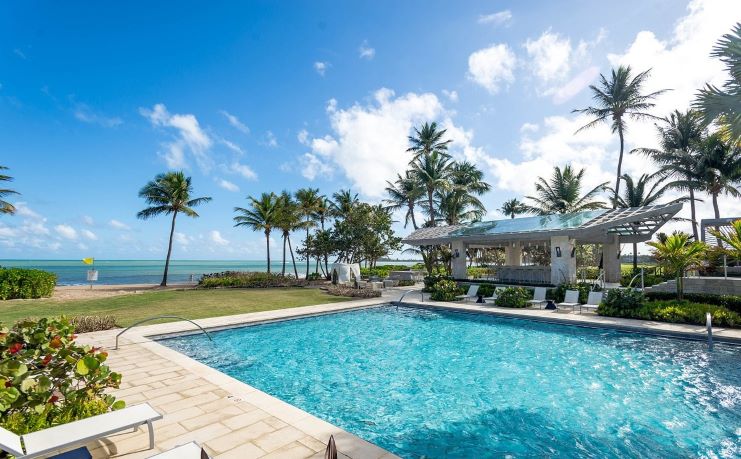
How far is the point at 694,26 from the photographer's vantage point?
31.7 feet

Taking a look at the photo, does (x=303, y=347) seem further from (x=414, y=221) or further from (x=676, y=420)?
(x=414, y=221)

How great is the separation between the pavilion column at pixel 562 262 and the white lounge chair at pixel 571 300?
2.22 m

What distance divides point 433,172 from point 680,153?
1856 cm

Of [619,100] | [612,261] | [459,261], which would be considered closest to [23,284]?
[459,261]

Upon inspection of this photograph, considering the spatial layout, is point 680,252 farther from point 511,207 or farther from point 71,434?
point 511,207

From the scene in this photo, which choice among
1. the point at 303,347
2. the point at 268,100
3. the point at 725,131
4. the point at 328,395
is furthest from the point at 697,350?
the point at 268,100

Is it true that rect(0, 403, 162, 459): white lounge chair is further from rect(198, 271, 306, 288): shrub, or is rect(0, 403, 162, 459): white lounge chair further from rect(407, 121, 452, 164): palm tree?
rect(407, 121, 452, 164): palm tree

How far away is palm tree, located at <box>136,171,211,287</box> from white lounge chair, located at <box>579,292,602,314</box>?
31.7m

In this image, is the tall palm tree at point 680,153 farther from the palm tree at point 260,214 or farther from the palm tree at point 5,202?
the palm tree at point 5,202

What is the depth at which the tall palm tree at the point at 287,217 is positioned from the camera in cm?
3531

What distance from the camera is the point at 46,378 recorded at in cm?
391

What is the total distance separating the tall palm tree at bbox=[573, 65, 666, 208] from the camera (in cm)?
2730

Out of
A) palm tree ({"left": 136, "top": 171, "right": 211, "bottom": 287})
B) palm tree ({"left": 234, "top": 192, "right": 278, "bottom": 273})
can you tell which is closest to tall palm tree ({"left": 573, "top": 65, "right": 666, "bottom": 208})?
palm tree ({"left": 234, "top": 192, "right": 278, "bottom": 273})

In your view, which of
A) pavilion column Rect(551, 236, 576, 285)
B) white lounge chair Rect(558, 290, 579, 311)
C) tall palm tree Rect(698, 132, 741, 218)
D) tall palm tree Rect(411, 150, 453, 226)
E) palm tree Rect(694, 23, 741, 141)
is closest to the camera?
palm tree Rect(694, 23, 741, 141)
